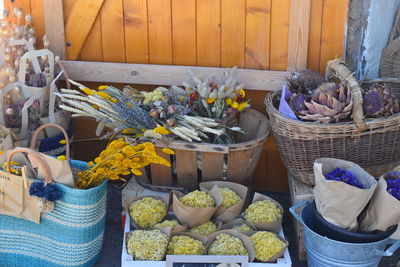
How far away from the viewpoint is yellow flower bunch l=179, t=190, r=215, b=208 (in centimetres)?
325

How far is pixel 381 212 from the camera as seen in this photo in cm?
282

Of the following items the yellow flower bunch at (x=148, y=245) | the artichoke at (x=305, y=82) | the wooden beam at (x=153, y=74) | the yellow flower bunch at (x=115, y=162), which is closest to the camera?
the yellow flower bunch at (x=148, y=245)

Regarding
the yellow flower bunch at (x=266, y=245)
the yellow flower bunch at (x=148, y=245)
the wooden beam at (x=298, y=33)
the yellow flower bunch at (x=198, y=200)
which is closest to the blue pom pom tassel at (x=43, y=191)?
the yellow flower bunch at (x=148, y=245)

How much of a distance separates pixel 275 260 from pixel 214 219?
50 cm

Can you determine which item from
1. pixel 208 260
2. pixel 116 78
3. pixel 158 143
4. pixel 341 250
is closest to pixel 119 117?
pixel 158 143

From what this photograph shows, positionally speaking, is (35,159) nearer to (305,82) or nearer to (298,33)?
(305,82)

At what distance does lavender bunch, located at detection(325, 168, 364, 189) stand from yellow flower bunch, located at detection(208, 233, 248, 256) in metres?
0.60

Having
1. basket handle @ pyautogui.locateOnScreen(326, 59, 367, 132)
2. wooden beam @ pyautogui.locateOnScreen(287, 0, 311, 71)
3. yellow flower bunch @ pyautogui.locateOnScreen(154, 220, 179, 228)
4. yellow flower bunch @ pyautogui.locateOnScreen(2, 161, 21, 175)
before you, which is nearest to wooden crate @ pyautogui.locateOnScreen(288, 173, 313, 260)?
basket handle @ pyautogui.locateOnScreen(326, 59, 367, 132)

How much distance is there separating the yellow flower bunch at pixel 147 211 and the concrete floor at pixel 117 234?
354 mm

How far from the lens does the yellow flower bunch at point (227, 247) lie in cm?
298

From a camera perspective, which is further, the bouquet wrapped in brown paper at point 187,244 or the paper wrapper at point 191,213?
the paper wrapper at point 191,213

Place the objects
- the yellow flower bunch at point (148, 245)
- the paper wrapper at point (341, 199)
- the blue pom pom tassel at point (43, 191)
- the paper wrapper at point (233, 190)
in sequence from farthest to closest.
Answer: the paper wrapper at point (233, 190) → the yellow flower bunch at point (148, 245) → the blue pom pom tassel at point (43, 191) → the paper wrapper at point (341, 199)

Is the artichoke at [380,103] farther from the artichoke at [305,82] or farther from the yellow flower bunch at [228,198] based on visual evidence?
the yellow flower bunch at [228,198]

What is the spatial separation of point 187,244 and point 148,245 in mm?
213
